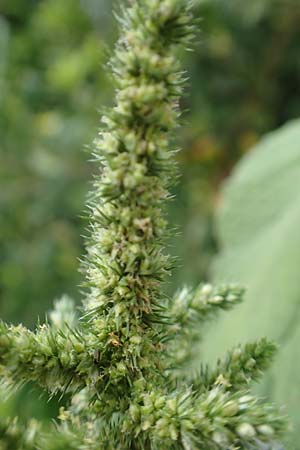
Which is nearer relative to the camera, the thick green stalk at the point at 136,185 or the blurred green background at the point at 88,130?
the thick green stalk at the point at 136,185

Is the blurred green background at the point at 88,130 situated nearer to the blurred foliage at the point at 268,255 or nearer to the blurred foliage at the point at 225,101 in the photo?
the blurred foliage at the point at 225,101

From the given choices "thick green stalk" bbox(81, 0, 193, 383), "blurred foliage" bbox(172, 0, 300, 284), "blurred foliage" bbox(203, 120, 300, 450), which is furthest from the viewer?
"blurred foliage" bbox(172, 0, 300, 284)

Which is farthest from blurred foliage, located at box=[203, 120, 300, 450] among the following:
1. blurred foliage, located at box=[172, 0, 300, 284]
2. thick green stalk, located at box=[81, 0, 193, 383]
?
blurred foliage, located at box=[172, 0, 300, 284]

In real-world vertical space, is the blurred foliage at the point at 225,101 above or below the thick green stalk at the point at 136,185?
above

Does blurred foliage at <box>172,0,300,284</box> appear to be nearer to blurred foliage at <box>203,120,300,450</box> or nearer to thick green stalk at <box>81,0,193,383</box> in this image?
blurred foliage at <box>203,120,300,450</box>

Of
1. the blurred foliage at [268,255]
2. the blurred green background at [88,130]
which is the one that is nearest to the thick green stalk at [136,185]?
the blurred foliage at [268,255]

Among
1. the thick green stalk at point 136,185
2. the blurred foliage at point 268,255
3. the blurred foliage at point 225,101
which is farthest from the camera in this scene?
the blurred foliage at point 225,101

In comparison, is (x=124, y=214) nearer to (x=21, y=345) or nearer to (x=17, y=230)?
(x=21, y=345)
